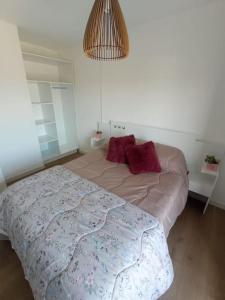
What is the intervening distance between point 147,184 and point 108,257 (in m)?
0.83

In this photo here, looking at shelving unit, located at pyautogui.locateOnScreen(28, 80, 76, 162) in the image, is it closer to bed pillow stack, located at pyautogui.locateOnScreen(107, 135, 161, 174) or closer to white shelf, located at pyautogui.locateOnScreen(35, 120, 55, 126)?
white shelf, located at pyautogui.locateOnScreen(35, 120, 55, 126)

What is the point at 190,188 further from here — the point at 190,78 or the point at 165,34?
the point at 165,34

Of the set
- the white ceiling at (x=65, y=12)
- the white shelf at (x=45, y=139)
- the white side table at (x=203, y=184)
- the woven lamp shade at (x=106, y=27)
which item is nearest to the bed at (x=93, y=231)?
the white side table at (x=203, y=184)

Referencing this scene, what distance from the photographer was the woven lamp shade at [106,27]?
1.00 metres

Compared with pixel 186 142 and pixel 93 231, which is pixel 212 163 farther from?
pixel 93 231

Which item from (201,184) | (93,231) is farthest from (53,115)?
(201,184)

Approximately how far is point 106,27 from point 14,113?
2.09 metres

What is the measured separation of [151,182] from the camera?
1.60 m

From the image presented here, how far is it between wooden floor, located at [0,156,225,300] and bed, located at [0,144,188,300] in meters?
0.31

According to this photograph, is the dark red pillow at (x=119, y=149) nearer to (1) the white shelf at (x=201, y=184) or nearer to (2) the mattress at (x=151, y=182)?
(2) the mattress at (x=151, y=182)

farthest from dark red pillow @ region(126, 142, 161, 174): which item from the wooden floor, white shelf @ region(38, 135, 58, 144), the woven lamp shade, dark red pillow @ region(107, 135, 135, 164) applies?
white shelf @ region(38, 135, 58, 144)

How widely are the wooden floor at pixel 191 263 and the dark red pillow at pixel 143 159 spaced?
2.53 feet

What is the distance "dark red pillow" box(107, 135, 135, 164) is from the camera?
2.03m

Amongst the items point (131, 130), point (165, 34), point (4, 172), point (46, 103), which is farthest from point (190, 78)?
point (4, 172)
